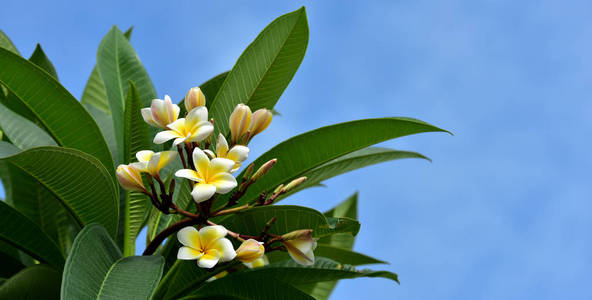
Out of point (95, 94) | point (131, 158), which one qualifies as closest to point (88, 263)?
point (131, 158)

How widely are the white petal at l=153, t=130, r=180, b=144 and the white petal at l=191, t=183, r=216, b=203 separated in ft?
0.39

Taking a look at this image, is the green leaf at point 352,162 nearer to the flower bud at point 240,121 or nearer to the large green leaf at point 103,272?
the flower bud at point 240,121

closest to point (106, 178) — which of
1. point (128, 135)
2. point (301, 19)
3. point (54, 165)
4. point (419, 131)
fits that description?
point (54, 165)

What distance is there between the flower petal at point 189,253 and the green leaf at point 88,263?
0.16 m

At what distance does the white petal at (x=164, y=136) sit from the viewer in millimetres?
1030

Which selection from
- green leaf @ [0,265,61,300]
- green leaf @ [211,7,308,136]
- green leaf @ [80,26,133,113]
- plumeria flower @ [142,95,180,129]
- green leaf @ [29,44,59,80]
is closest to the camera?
plumeria flower @ [142,95,180,129]

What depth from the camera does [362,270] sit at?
4.71 feet

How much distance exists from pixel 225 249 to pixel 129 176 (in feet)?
0.74

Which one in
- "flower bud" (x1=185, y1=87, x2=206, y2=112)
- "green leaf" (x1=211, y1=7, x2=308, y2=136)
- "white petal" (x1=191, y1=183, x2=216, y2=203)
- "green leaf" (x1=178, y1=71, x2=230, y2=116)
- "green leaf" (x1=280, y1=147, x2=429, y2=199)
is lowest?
"white petal" (x1=191, y1=183, x2=216, y2=203)

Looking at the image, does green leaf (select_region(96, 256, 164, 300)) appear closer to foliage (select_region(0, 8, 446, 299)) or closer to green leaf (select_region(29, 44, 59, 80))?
foliage (select_region(0, 8, 446, 299))

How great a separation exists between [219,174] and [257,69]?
19.6 inches

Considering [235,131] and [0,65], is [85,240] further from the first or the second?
[0,65]

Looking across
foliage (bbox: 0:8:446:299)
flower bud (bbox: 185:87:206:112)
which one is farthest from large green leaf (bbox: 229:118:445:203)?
flower bud (bbox: 185:87:206:112)

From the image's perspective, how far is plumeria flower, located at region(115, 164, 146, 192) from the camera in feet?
3.43
